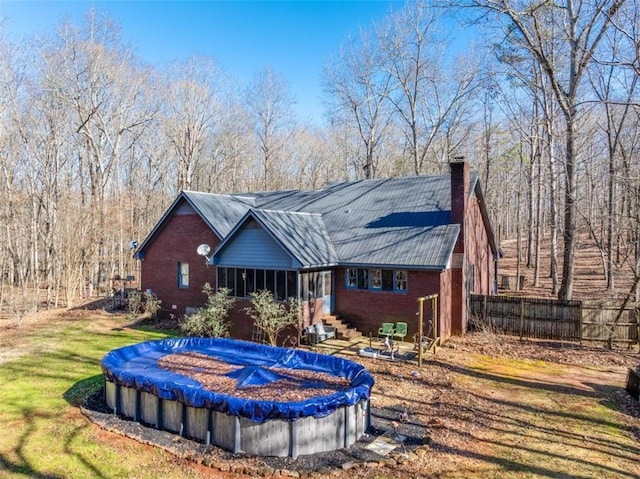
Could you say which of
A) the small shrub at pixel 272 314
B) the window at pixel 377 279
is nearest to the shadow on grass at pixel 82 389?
the small shrub at pixel 272 314

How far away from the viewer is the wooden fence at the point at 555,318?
52.4 feet

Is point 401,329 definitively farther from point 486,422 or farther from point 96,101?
point 96,101

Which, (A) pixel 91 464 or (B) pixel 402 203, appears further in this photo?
(B) pixel 402 203

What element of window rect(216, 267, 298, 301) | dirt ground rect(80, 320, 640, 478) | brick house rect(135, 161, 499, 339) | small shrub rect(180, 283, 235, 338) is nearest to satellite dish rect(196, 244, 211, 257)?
brick house rect(135, 161, 499, 339)

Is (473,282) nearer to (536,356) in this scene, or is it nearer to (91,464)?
(536,356)

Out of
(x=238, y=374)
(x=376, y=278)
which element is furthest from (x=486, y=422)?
(x=376, y=278)

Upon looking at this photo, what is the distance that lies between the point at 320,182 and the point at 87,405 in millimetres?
45574

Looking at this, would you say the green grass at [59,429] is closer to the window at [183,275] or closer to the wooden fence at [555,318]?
the window at [183,275]

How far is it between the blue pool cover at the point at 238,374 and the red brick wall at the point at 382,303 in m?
6.05

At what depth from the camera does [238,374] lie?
10.7 meters

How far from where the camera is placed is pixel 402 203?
20594 mm

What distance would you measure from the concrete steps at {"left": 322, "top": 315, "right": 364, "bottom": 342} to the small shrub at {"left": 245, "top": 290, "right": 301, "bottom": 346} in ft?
5.93

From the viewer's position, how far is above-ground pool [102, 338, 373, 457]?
7.89 metres

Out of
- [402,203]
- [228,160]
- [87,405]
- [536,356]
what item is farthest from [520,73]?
[228,160]
